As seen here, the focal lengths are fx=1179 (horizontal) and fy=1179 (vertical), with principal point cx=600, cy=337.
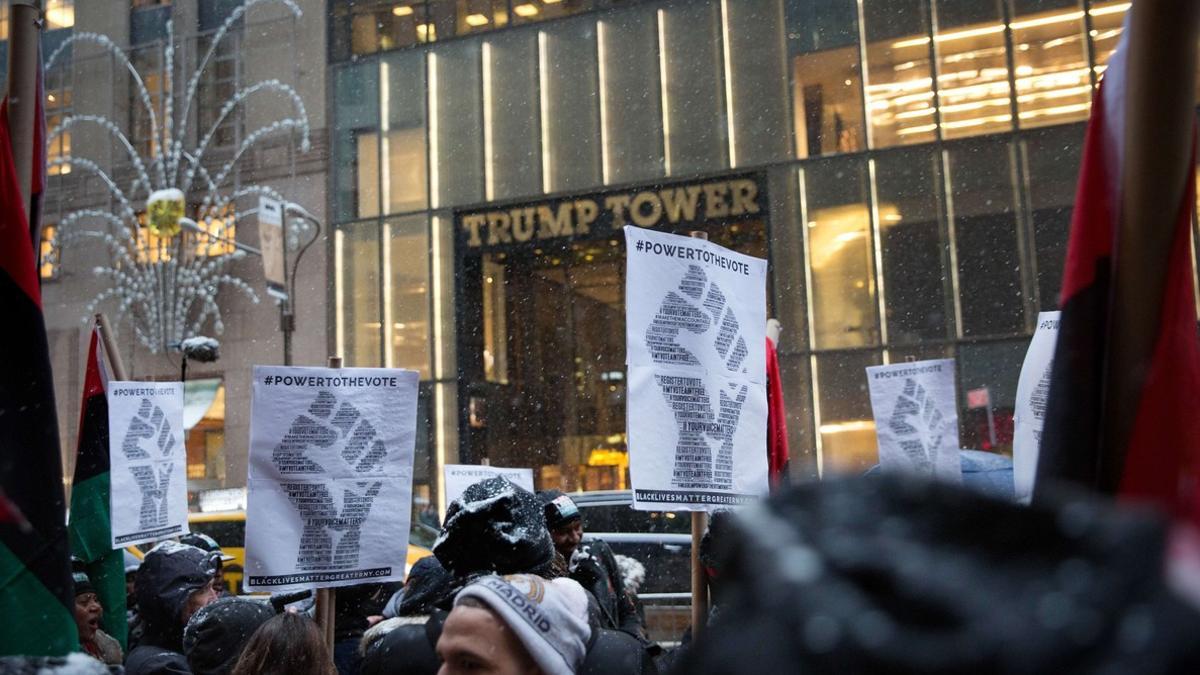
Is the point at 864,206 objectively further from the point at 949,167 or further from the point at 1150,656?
the point at 1150,656

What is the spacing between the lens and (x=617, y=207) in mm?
20672

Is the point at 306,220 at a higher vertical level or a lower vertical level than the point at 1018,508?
higher

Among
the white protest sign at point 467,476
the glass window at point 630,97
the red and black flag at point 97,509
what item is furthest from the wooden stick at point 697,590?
the glass window at point 630,97

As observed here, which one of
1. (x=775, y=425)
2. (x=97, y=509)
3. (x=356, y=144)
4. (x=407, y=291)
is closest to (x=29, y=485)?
(x=97, y=509)

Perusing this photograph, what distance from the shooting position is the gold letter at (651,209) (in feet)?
66.6

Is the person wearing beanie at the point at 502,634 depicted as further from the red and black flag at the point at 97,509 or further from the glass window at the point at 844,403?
the glass window at the point at 844,403

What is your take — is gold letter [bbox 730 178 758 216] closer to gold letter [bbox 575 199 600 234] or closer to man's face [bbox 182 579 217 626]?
gold letter [bbox 575 199 600 234]

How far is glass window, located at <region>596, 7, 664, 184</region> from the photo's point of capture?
67.5ft

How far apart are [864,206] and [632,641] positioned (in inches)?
668

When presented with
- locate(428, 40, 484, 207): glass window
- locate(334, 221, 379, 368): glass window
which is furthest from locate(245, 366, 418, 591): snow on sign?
locate(334, 221, 379, 368): glass window

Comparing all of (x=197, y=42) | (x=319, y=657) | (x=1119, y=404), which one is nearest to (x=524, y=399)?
(x=197, y=42)

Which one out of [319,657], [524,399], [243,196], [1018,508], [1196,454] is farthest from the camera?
[243,196]

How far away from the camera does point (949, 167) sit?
18.5m

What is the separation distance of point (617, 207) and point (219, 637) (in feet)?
56.2
